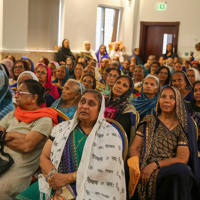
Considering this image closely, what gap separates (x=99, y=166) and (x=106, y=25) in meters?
10.5

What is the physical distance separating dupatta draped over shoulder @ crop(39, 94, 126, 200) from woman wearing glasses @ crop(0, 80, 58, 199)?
213 millimetres

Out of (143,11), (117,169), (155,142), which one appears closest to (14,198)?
(117,169)

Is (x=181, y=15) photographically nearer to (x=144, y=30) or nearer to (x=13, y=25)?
(x=144, y=30)

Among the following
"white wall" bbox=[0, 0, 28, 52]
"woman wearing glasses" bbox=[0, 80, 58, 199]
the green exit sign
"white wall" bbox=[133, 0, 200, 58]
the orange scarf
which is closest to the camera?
"woman wearing glasses" bbox=[0, 80, 58, 199]

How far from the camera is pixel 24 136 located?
2.03 metres

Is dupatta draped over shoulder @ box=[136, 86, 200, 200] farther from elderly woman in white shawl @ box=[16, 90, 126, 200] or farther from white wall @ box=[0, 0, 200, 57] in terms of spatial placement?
white wall @ box=[0, 0, 200, 57]

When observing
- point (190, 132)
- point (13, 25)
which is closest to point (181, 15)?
point (13, 25)

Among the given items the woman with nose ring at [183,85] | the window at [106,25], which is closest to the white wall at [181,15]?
the window at [106,25]

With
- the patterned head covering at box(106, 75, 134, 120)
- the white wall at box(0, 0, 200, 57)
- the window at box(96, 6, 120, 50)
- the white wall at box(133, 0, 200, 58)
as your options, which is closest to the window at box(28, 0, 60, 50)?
the white wall at box(0, 0, 200, 57)

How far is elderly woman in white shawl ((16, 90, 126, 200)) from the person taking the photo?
1.68 m

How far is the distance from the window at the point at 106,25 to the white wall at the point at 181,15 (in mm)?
1223

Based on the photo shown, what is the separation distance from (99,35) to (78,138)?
10.1m

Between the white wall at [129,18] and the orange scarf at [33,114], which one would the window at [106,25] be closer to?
the white wall at [129,18]

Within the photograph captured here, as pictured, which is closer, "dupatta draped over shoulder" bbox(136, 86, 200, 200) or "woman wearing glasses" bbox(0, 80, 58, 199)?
"woman wearing glasses" bbox(0, 80, 58, 199)
